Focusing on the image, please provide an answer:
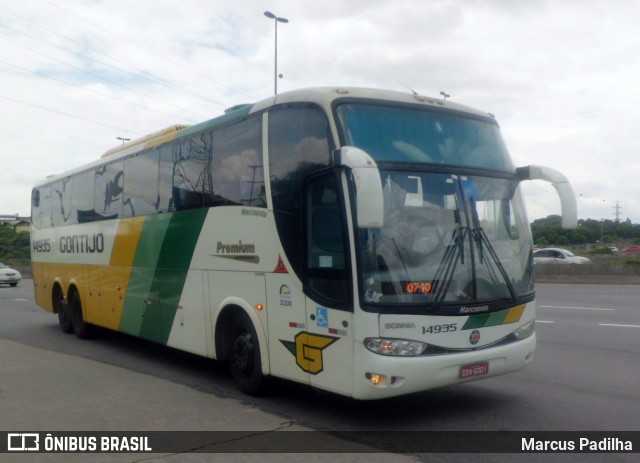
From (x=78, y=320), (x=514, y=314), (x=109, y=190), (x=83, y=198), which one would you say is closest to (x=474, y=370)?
(x=514, y=314)

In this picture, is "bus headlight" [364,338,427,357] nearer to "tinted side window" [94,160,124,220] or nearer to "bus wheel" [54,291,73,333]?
"tinted side window" [94,160,124,220]

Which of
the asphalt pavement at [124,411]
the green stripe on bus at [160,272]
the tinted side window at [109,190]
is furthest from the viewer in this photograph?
the tinted side window at [109,190]

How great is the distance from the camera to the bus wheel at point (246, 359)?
8.58m

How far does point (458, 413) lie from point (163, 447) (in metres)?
3.13

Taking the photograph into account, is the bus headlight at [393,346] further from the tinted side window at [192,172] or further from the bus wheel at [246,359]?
the tinted side window at [192,172]

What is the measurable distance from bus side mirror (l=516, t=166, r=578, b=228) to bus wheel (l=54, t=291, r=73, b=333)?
10.7m

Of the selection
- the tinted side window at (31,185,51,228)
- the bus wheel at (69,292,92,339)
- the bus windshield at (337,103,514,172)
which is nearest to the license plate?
the bus windshield at (337,103,514,172)

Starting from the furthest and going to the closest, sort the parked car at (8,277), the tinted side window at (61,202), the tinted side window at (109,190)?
the parked car at (8,277)
the tinted side window at (61,202)
the tinted side window at (109,190)

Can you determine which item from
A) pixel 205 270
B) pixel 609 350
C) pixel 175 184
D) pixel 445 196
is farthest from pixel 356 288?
pixel 609 350

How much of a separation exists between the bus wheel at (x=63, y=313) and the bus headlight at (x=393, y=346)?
402 inches

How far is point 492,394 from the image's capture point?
8.72 meters

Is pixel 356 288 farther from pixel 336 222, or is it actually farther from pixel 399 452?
pixel 399 452

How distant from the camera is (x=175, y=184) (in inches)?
416

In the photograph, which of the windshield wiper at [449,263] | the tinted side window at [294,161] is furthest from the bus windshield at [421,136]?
the windshield wiper at [449,263]
